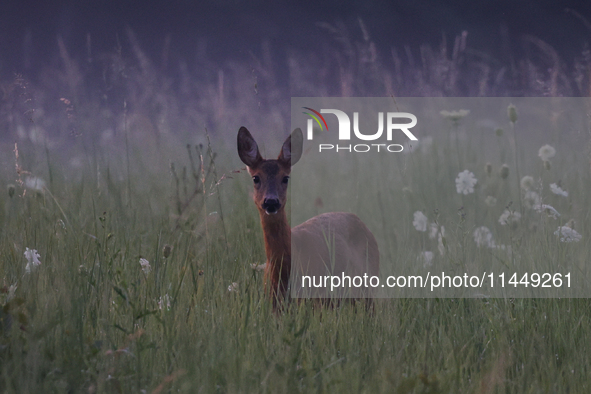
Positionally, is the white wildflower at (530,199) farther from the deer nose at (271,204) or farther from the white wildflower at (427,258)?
the deer nose at (271,204)

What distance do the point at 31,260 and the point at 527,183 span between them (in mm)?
3340

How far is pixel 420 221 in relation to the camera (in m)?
4.36

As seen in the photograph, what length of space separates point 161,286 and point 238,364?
99cm

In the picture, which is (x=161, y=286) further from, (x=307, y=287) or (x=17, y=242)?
(x=17, y=242)

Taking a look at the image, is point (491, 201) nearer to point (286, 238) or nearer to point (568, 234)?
point (568, 234)

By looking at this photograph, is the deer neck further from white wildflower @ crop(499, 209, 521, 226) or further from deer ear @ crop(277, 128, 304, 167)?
white wildflower @ crop(499, 209, 521, 226)

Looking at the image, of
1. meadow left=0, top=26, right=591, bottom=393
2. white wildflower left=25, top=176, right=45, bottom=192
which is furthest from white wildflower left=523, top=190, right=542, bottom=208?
white wildflower left=25, top=176, right=45, bottom=192

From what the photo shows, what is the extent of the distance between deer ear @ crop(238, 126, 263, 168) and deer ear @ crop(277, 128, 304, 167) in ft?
0.48

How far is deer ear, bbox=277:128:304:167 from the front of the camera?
11.8 ft

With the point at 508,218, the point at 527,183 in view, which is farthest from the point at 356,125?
the point at 527,183

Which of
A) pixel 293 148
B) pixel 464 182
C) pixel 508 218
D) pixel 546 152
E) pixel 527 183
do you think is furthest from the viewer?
pixel 546 152

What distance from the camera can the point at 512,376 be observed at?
8.48 feet

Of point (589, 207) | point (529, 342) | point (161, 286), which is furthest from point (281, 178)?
point (589, 207)

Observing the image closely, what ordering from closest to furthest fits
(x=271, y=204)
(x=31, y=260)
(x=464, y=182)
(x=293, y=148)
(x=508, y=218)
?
(x=31, y=260) → (x=271, y=204) → (x=293, y=148) → (x=508, y=218) → (x=464, y=182)
